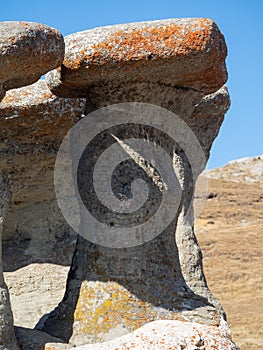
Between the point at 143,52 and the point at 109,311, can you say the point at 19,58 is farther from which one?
the point at 109,311

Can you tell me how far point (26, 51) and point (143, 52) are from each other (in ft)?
3.36

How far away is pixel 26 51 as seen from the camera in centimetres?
530

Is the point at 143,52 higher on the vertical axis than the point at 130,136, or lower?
higher

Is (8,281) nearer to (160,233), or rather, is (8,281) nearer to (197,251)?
(197,251)

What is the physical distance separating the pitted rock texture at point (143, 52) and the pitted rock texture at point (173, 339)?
1.97 meters

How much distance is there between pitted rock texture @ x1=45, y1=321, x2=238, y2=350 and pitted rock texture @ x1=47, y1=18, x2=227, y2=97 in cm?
197

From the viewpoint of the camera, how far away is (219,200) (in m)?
23.1

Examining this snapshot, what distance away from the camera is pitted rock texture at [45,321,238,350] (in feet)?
16.1

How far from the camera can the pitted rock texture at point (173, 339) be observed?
489 cm

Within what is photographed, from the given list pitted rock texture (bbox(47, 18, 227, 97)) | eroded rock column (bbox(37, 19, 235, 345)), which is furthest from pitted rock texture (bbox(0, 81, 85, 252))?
pitted rock texture (bbox(47, 18, 227, 97))

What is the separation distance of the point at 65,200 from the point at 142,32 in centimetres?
376

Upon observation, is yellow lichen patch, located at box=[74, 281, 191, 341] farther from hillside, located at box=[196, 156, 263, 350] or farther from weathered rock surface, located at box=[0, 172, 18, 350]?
hillside, located at box=[196, 156, 263, 350]

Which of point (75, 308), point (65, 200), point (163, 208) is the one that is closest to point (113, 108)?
point (163, 208)

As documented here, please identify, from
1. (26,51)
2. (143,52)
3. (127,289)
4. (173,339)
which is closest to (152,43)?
(143,52)
